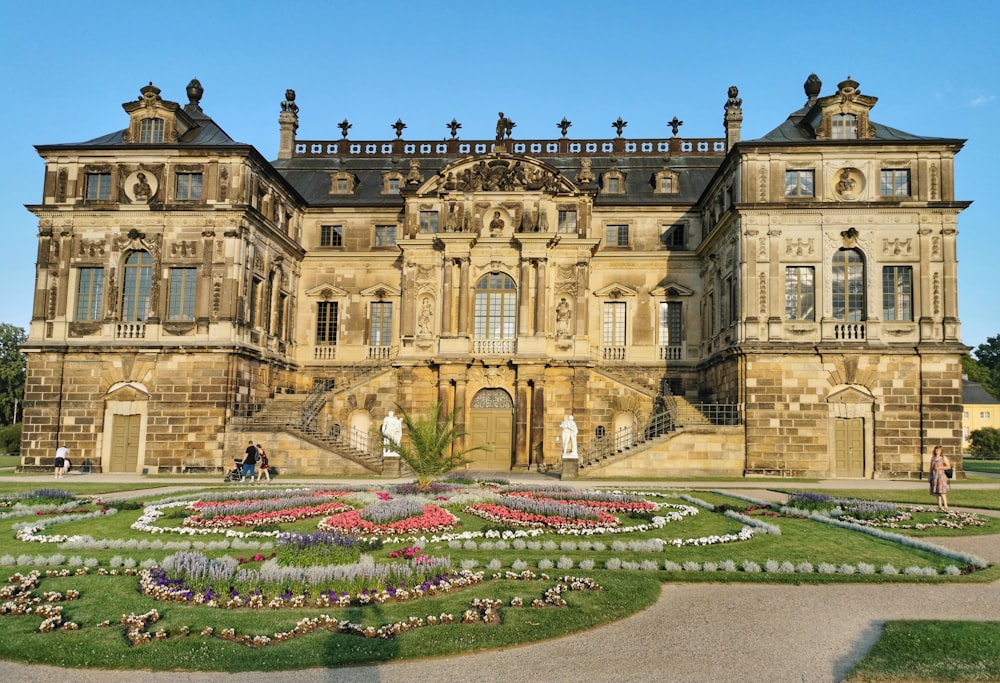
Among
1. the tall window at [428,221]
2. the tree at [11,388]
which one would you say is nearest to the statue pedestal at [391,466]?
the tall window at [428,221]

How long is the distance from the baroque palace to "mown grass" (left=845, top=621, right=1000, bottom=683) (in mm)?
23134

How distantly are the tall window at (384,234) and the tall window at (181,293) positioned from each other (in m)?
12.0

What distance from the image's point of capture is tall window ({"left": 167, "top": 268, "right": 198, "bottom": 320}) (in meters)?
36.3

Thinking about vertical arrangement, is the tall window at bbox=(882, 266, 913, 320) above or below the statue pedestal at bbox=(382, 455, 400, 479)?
above

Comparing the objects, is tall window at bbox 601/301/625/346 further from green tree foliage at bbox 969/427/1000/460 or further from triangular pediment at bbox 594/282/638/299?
green tree foliage at bbox 969/427/1000/460

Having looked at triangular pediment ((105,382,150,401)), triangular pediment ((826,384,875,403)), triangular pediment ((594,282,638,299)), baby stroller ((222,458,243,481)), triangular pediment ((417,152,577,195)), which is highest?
triangular pediment ((417,152,577,195))

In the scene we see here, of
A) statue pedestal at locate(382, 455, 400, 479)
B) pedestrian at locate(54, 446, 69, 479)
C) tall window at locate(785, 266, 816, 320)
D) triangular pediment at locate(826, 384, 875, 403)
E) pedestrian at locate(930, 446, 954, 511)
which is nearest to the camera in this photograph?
pedestrian at locate(930, 446, 954, 511)

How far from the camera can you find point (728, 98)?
166ft

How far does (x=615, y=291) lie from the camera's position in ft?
144

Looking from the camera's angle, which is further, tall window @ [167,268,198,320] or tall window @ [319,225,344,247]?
tall window @ [319,225,344,247]

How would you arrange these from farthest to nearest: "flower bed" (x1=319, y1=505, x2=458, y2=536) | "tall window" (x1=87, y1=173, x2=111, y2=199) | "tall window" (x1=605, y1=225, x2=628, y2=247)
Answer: "tall window" (x1=605, y1=225, x2=628, y2=247)
"tall window" (x1=87, y1=173, x2=111, y2=199)
"flower bed" (x1=319, y1=505, x2=458, y2=536)

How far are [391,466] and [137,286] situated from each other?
1637 centimetres

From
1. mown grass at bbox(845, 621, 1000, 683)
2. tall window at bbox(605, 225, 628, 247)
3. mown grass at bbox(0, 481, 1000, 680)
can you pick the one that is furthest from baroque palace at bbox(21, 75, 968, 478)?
mown grass at bbox(845, 621, 1000, 683)

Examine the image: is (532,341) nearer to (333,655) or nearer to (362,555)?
(362,555)
